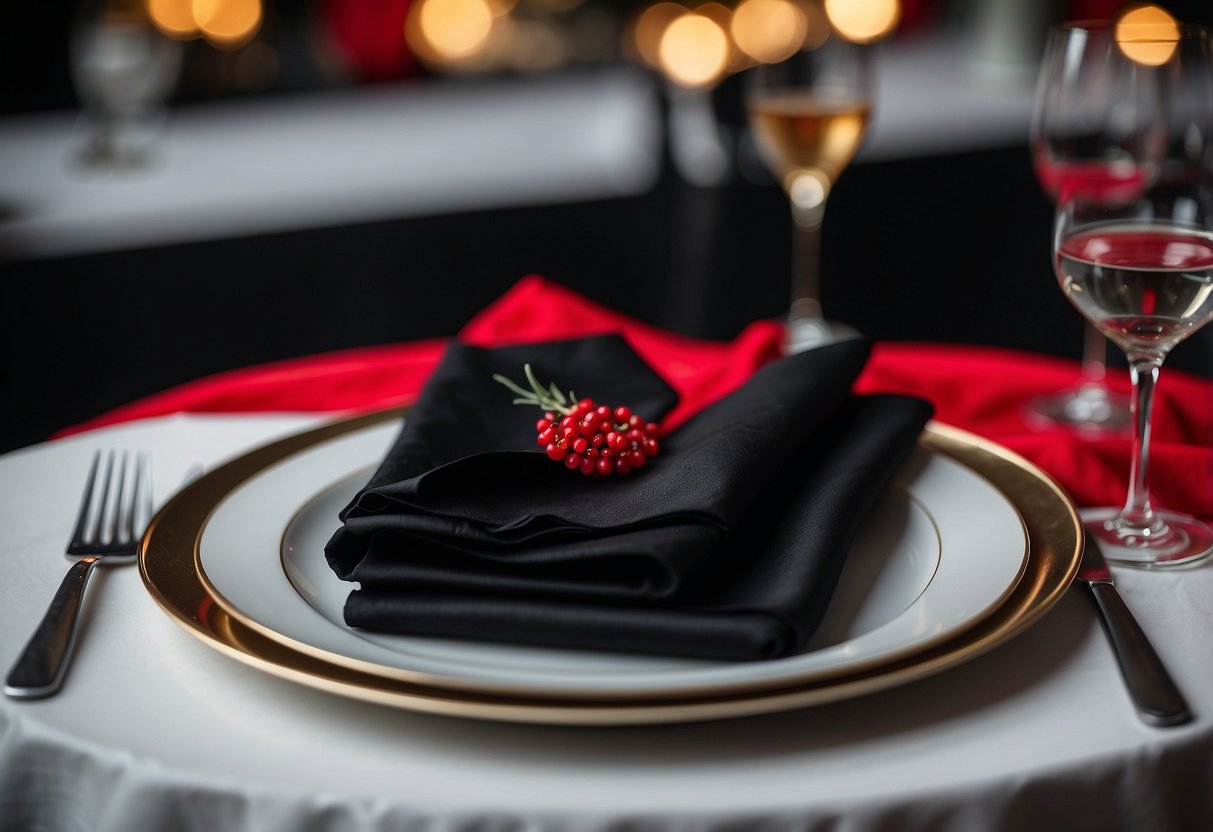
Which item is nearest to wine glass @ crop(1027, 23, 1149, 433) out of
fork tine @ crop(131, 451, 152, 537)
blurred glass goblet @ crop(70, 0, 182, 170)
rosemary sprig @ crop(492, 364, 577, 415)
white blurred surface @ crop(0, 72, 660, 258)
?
rosemary sprig @ crop(492, 364, 577, 415)

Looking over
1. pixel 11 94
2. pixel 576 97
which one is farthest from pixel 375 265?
pixel 11 94

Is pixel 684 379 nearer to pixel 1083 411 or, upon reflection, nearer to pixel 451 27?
pixel 1083 411

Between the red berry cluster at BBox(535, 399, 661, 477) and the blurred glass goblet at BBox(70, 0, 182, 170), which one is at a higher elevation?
the blurred glass goblet at BBox(70, 0, 182, 170)

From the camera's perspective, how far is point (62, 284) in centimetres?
245

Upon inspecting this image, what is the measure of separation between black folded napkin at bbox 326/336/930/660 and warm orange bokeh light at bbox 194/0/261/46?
2.83 metres

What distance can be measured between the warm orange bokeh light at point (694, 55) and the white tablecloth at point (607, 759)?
256cm

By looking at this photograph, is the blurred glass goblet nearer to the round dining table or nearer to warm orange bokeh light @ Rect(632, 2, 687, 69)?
warm orange bokeh light @ Rect(632, 2, 687, 69)

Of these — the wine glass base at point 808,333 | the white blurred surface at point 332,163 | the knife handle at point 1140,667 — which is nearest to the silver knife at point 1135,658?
the knife handle at point 1140,667

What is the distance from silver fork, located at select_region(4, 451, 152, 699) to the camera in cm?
56

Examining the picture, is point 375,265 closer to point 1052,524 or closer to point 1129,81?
point 1129,81

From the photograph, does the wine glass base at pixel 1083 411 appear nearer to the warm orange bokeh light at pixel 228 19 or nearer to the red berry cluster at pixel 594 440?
the red berry cluster at pixel 594 440

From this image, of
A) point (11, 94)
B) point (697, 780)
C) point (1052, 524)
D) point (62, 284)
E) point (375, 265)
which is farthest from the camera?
point (11, 94)

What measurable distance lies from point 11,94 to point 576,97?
1460 mm

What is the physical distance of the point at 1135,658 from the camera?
570 mm
